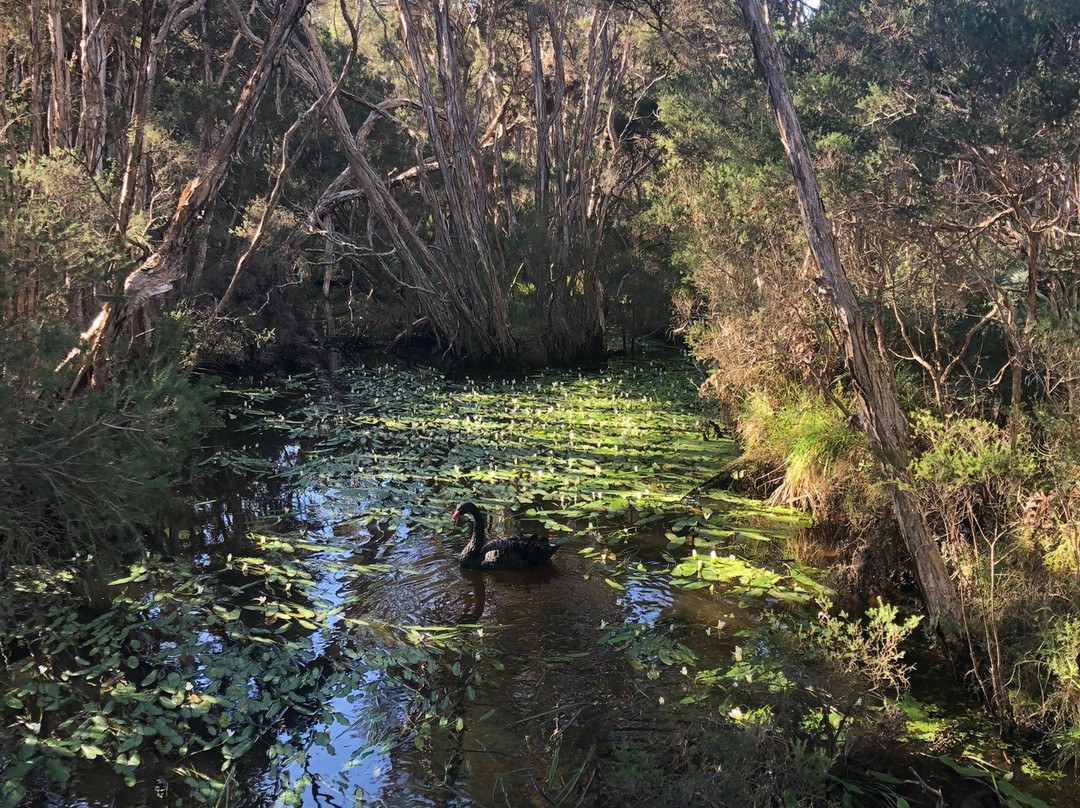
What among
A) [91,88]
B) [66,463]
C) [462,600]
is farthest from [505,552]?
[91,88]

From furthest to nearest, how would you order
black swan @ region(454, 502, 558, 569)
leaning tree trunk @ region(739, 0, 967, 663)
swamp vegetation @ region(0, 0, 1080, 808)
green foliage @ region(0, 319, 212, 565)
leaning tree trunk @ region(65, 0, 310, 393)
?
black swan @ region(454, 502, 558, 569) → leaning tree trunk @ region(65, 0, 310, 393) → leaning tree trunk @ region(739, 0, 967, 663) → green foliage @ region(0, 319, 212, 565) → swamp vegetation @ region(0, 0, 1080, 808)

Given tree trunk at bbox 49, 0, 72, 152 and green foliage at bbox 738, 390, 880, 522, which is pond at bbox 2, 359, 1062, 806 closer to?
green foliage at bbox 738, 390, 880, 522

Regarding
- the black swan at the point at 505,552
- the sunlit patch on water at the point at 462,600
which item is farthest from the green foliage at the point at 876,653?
the black swan at the point at 505,552

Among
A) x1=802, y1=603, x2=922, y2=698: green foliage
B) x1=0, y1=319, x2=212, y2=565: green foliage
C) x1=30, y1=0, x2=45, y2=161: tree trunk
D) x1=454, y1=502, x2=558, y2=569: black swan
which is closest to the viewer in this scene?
x1=0, y1=319, x2=212, y2=565: green foliage

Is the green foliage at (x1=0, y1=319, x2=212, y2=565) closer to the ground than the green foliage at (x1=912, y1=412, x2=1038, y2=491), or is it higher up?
closer to the ground

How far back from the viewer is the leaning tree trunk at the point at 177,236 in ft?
22.6

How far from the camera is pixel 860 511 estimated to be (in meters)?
7.66

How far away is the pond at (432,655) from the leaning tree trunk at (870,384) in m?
0.91

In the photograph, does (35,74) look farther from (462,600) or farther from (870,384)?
(870,384)

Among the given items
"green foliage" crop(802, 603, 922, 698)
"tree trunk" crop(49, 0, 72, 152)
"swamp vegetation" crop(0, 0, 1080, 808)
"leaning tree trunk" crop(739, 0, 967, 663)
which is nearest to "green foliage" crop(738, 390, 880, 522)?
"swamp vegetation" crop(0, 0, 1080, 808)

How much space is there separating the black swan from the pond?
98 mm

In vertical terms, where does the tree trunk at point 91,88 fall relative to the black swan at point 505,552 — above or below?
above

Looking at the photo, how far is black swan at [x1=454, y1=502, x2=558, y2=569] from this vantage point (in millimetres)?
7477

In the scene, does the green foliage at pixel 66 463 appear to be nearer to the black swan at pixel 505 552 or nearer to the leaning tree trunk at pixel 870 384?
the black swan at pixel 505 552
